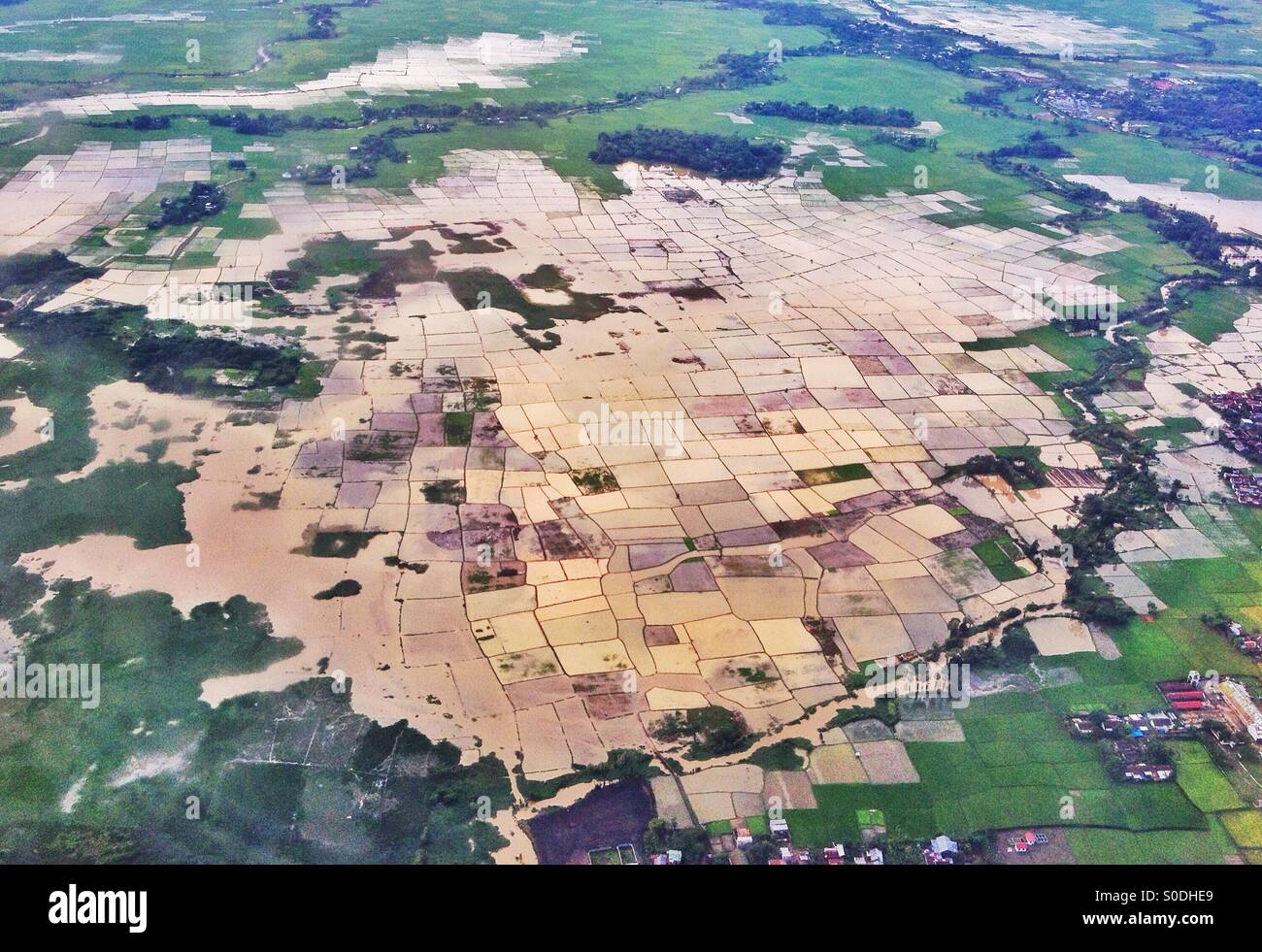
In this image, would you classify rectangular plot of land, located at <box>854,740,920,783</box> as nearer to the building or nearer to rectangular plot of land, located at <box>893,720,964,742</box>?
rectangular plot of land, located at <box>893,720,964,742</box>

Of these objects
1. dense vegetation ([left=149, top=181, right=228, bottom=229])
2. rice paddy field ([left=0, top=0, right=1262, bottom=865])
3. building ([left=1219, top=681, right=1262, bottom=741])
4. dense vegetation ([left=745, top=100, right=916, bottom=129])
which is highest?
dense vegetation ([left=745, top=100, right=916, bottom=129])

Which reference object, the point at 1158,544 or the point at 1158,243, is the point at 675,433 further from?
the point at 1158,243

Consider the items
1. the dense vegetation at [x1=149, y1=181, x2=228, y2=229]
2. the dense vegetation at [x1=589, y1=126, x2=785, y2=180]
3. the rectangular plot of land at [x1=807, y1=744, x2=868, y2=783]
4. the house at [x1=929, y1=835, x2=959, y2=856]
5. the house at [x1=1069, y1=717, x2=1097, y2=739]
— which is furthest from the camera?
the dense vegetation at [x1=589, y1=126, x2=785, y2=180]

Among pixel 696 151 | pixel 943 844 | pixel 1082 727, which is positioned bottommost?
pixel 943 844

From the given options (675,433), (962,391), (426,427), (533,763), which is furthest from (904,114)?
(533,763)

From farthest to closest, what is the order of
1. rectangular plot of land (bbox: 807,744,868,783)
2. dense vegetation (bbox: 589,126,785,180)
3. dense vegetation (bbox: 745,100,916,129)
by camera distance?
1. dense vegetation (bbox: 745,100,916,129)
2. dense vegetation (bbox: 589,126,785,180)
3. rectangular plot of land (bbox: 807,744,868,783)

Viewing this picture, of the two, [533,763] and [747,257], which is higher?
[747,257]

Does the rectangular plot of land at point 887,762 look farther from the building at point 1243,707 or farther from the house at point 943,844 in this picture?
the building at point 1243,707

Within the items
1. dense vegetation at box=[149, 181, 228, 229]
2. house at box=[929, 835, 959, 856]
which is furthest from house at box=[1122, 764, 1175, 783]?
dense vegetation at box=[149, 181, 228, 229]

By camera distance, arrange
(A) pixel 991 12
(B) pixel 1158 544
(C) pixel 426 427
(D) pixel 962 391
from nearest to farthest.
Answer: (B) pixel 1158 544 → (C) pixel 426 427 → (D) pixel 962 391 → (A) pixel 991 12

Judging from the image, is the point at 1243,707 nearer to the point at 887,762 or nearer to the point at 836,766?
the point at 887,762

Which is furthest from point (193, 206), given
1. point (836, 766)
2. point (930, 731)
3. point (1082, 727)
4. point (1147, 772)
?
point (1147, 772)
